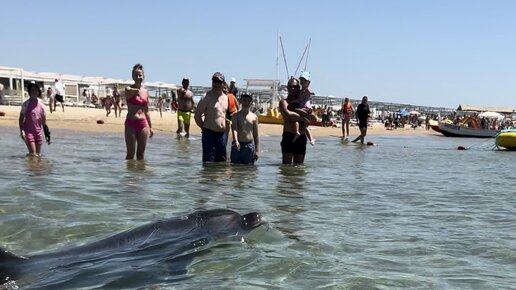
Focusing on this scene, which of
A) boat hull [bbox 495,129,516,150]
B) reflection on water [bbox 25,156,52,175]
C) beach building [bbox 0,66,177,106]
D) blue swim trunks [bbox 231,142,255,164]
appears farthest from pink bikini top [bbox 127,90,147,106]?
beach building [bbox 0,66,177,106]

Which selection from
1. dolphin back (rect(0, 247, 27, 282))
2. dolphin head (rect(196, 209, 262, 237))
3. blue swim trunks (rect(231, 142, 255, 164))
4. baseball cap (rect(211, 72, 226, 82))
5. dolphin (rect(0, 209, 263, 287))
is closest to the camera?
dolphin back (rect(0, 247, 27, 282))

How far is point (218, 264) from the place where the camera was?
3.80 metres

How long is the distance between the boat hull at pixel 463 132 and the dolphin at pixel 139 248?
36.2m

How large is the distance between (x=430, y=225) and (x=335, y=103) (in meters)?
80.6

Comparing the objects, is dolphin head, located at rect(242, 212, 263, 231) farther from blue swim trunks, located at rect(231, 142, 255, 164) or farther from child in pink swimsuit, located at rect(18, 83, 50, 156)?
child in pink swimsuit, located at rect(18, 83, 50, 156)

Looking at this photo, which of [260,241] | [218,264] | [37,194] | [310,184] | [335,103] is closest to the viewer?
[218,264]

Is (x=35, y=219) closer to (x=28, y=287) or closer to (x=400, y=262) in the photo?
(x=28, y=287)

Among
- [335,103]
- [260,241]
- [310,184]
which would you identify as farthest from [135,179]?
[335,103]

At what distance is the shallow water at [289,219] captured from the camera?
3588 mm

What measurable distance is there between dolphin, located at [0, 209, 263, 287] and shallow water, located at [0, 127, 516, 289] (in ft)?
0.40

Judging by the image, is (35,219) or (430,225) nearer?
(35,219)

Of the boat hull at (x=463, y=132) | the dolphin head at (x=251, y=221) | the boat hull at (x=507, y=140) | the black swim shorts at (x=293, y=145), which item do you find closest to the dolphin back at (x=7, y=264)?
the dolphin head at (x=251, y=221)

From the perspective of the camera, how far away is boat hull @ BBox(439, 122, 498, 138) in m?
37.3

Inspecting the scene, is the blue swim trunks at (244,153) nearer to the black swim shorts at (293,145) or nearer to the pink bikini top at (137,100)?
the black swim shorts at (293,145)
